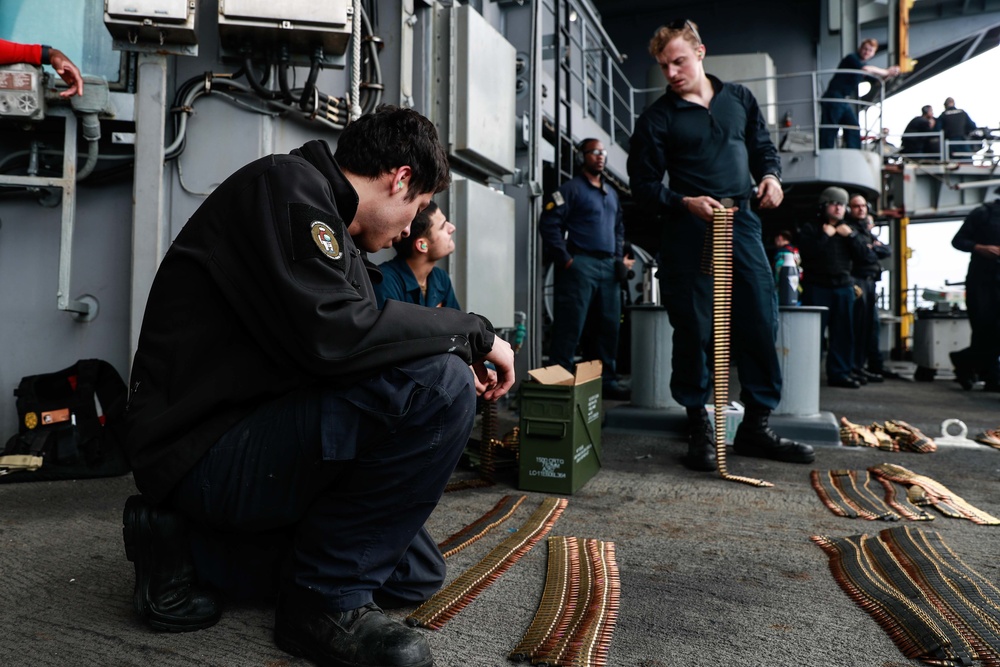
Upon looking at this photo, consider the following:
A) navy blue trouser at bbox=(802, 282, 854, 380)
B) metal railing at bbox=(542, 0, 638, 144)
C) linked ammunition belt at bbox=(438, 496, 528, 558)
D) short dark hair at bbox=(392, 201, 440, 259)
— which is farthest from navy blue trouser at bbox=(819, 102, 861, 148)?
linked ammunition belt at bbox=(438, 496, 528, 558)

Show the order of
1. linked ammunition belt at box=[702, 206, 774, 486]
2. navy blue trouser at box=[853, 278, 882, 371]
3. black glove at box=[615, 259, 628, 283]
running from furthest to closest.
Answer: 1. navy blue trouser at box=[853, 278, 882, 371]
2. black glove at box=[615, 259, 628, 283]
3. linked ammunition belt at box=[702, 206, 774, 486]

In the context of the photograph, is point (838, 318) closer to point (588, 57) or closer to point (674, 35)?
point (674, 35)

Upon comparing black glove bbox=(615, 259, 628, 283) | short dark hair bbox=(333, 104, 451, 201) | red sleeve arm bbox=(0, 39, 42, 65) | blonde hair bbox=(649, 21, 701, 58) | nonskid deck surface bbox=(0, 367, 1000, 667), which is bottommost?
nonskid deck surface bbox=(0, 367, 1000, 667)

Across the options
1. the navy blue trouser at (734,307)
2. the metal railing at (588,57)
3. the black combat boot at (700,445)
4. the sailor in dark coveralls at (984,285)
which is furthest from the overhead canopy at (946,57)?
the black combat boot at (700,445)

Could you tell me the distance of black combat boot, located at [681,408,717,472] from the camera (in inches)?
133

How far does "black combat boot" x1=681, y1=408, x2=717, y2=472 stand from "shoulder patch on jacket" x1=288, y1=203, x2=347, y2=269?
2.46 m

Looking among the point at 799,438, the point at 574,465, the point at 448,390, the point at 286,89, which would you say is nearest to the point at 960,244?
the point at 799,438

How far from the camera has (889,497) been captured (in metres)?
2.83

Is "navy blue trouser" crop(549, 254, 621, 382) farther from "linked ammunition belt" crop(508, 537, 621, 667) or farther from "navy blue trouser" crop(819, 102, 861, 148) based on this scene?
"navy blue trouser" crop(819, 102, 861, 148)

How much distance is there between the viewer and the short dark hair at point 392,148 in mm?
1629

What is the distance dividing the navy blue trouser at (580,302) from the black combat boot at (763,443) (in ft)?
6.14

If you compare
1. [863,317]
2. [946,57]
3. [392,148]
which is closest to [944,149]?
[946,57]

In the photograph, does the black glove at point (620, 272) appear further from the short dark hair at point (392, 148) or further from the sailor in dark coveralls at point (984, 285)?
the short dark hair at point (392, 148)

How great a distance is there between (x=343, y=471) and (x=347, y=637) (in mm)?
325
